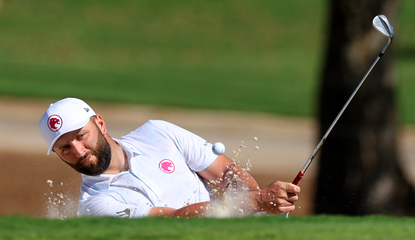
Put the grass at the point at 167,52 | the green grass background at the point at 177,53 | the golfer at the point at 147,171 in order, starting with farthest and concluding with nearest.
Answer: the grass at the point at 167,52 → the green grass background at the point at 177,53 → the golfer at the point at 147,171

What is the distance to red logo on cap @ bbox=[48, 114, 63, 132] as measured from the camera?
309 cm

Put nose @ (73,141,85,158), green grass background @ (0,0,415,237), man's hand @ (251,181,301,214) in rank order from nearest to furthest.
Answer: man's hand @ (251,181,301,214)
nose @ (73,141,85,158)
green grass background @ (0,0,415,237)

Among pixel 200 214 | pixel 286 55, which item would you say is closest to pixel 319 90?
pixel 200 214

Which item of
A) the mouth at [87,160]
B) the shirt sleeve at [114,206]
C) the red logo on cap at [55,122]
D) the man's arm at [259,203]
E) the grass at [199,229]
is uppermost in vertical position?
the red logo on cap at [55,122]

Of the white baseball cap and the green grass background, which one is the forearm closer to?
the white baseball cap

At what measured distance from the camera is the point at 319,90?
23.6 ft

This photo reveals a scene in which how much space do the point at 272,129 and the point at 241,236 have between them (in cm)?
1213

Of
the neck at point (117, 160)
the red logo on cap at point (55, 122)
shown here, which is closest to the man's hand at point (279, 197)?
the neck at point (117, 160)

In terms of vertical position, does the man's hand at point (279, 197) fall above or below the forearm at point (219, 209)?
above

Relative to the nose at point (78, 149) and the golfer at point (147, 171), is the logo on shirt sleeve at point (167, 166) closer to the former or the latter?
the golfer at point (147, 171)

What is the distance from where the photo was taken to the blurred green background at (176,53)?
1705 centimetres

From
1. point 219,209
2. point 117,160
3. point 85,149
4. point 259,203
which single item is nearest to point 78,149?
point 85,149

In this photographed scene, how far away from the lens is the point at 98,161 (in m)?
3.21

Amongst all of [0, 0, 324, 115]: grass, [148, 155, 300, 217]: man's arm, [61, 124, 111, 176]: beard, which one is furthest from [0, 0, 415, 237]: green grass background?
[61, 124, 111, 176]: beard
